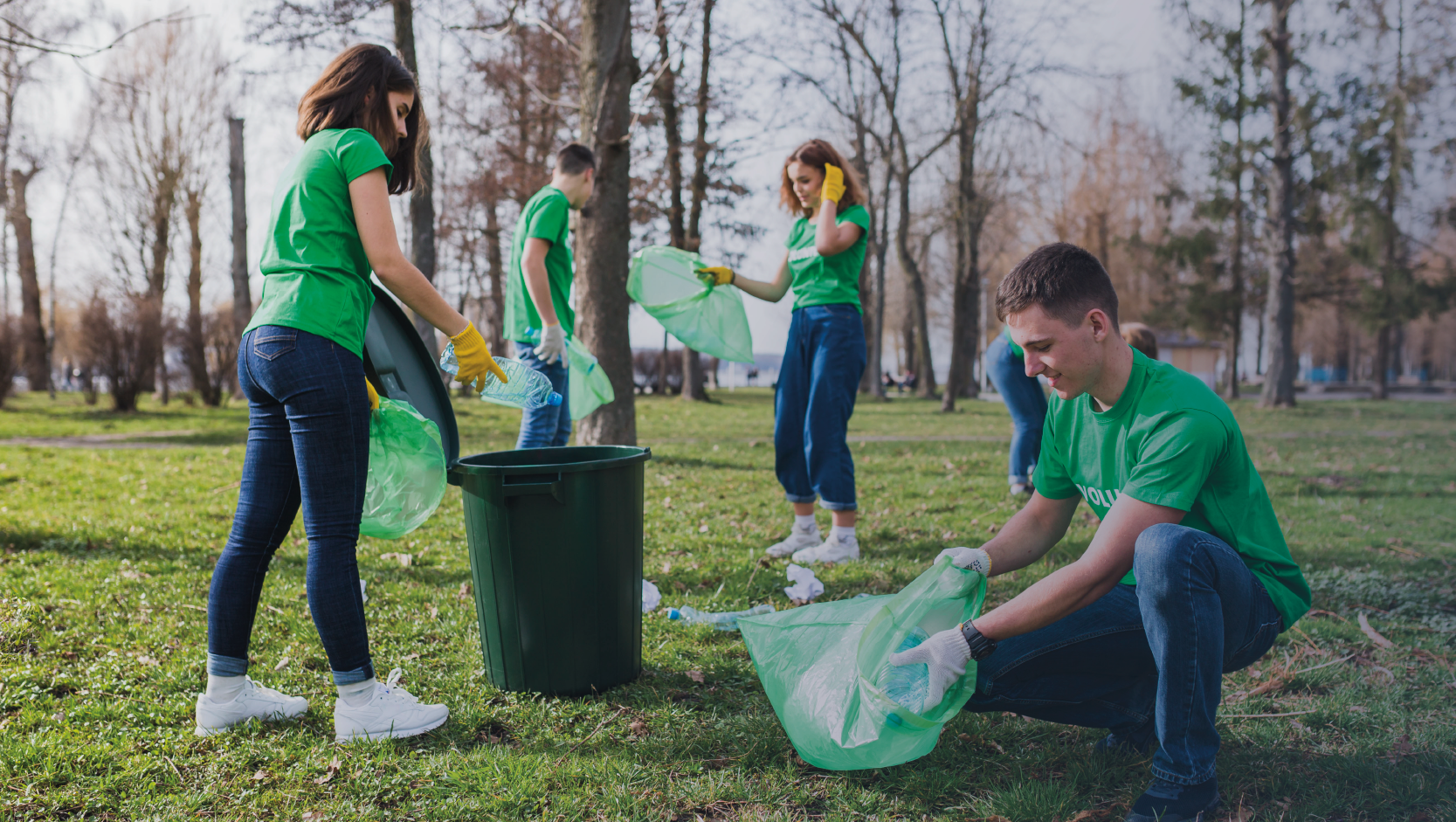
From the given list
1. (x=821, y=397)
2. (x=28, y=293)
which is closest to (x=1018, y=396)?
(x=821, y=397)

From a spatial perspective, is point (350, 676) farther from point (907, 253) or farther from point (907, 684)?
point (907, 253)

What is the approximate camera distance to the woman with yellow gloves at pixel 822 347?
4.00m

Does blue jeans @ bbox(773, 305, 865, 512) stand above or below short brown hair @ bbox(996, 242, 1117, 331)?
below

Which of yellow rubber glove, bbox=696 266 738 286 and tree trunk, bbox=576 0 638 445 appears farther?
tree trunk, bbox=576 0 638 445

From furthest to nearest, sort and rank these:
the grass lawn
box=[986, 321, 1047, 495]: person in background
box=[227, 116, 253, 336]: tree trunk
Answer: box=[227, 116, 253, 336]: tree trunk
box=[986, 321, 1047, 495]: person in background
the grass lawn

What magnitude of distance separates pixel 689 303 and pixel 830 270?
0.72 m

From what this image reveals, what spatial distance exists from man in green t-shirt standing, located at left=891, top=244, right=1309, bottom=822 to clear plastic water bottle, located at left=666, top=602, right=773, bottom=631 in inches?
49.7

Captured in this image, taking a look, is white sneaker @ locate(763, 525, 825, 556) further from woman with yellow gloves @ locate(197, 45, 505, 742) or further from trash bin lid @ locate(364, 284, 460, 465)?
woman with yellow gloves @ locate(197, 45, 505, 742)

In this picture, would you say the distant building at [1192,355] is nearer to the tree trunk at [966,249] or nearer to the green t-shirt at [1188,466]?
Answer: the tree trunk at [966,249]

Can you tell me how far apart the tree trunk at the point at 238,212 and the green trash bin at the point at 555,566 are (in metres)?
13.4

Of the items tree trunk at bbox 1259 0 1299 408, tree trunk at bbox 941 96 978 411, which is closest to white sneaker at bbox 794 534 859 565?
tree trunk at bbox 941 96 978 411

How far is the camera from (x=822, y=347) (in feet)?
13.1

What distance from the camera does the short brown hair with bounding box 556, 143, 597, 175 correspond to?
414cm

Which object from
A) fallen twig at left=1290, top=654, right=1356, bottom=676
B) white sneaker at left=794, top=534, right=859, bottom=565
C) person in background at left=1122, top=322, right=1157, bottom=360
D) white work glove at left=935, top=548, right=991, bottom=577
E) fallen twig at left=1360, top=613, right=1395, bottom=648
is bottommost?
fallen twig at left=1290, top=654, right=1356, bottom=676
